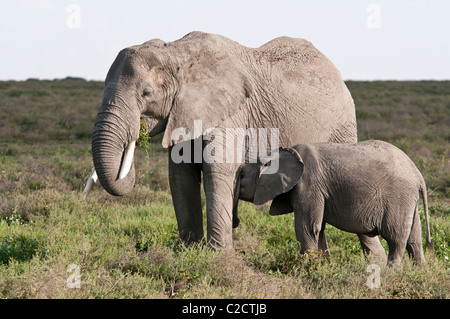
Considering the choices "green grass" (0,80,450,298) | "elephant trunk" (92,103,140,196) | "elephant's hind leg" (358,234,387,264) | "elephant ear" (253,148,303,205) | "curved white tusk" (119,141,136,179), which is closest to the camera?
"green grass" (0,80,450,298)

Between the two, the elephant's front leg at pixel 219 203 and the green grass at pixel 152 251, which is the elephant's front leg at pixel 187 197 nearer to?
the green grass at pixel 152 251

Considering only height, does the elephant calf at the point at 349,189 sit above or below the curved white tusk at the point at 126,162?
below

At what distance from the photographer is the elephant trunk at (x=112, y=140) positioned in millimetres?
5137

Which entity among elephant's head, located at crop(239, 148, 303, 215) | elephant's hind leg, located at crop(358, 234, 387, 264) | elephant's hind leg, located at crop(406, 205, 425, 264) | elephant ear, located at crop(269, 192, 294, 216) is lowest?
elephant's hind leg, located at crop(358, 234, 387, 264)

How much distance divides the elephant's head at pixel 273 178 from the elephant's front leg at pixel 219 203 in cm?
23

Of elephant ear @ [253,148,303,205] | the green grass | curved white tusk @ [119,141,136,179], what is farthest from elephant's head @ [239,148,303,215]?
curved white tusk @ [119,141,136,179]

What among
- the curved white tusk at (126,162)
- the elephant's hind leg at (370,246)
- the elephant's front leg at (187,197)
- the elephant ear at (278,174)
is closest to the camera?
the curved white tusk at (126,162)

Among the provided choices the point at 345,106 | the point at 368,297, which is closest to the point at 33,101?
the point at 345,106

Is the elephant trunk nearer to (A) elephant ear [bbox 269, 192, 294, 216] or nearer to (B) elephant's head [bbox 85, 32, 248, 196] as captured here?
(B) elephant's head [bbox 85, 32, 248, 196]

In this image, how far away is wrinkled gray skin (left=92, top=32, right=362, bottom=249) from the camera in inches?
205

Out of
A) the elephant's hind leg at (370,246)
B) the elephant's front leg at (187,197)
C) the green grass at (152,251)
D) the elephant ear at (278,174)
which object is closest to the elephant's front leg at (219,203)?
the green grass at (152,251)

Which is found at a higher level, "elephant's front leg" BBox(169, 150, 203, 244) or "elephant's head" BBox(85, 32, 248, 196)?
"elephant's head" BBox(85, 32, 248, 196)

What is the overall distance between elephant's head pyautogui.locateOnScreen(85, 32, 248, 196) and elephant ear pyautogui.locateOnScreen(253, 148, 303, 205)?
627 mm
